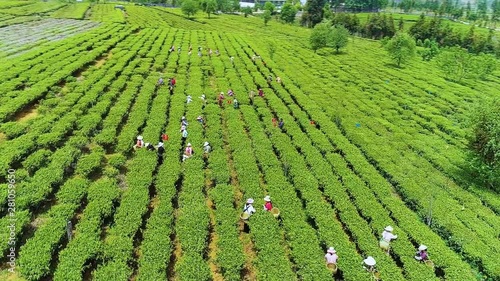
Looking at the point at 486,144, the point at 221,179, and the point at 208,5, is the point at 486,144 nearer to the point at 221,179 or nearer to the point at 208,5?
the point at 221,179

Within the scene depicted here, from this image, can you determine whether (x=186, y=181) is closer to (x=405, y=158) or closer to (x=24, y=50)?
(x=405, y=158)

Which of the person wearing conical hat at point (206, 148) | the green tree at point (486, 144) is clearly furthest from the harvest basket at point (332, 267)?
the green tree at point (486, 144)

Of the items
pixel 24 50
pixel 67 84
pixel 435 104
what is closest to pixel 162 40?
pixel 24 50

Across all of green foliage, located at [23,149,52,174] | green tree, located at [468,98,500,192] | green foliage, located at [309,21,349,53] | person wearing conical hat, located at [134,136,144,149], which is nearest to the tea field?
green foliage, located at [23,149,52,174]

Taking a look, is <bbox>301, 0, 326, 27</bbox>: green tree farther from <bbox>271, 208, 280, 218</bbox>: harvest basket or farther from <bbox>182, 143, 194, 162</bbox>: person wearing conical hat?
<bbox>271, 208, 280, 218</bbox>: harvest basket

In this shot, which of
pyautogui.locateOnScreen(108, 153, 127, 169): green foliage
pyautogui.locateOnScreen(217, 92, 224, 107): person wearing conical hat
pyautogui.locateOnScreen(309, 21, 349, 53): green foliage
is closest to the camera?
pyautogui.locateOnScreen(108, 153, 127, 169): green foliage

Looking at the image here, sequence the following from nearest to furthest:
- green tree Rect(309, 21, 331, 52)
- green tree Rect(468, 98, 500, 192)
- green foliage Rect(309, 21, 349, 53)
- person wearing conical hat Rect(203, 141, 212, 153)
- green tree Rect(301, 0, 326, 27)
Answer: green tree Rect(468, 98, 500, 192) < person wearing conical hat Rect(203, 141, 212, 153) < green tree Rect(309, 21, 331, 52) < green foliage Rect(309, 21, 349, 53) < green tree Rect(301, 0, 326, 27)
